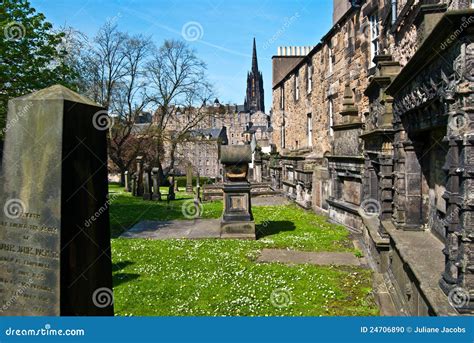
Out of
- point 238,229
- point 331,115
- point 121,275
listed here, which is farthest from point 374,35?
point 121,275

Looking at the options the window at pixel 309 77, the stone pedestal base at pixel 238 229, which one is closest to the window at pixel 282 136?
the window at pixel 309 77

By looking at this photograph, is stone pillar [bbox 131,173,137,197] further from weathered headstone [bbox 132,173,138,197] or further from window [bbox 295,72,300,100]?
window [bbox 295,72,300,100]

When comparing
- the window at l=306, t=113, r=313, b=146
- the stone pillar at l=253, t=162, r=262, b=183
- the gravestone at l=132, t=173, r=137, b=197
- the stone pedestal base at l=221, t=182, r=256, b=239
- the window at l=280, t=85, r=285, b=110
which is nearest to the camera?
the stone pedestal base at l=221, t=182, r=256, b=239

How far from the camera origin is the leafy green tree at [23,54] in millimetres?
11430

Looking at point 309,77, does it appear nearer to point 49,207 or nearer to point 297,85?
point 297,85

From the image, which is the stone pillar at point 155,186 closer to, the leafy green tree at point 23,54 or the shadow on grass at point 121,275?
the leafy green tree at point 23,54

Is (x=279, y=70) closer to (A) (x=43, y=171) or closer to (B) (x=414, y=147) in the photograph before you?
(B) (x=414, y=147)

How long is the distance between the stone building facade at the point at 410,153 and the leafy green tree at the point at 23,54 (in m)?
10.8

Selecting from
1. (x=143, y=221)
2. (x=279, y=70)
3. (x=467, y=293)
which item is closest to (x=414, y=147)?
(x=467, y=293)

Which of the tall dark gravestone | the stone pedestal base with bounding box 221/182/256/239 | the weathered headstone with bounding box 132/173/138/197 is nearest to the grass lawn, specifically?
the stone pedestal base with bounding box 221/182/256/239

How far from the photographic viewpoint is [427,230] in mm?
6562

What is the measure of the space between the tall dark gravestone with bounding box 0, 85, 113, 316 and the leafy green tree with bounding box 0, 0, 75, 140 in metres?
9.23

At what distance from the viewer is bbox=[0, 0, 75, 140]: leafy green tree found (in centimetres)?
1143

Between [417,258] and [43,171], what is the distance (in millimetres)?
4878
